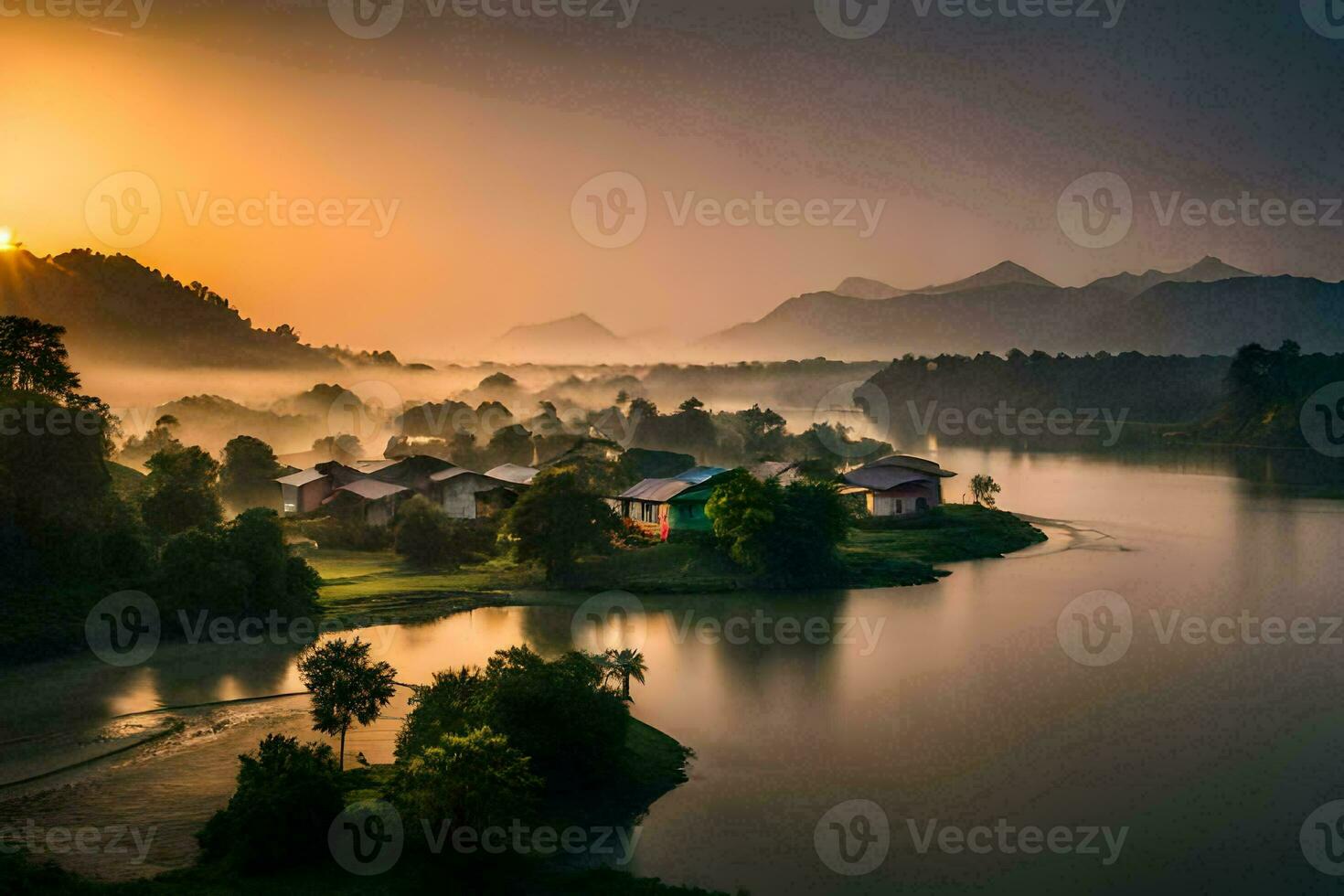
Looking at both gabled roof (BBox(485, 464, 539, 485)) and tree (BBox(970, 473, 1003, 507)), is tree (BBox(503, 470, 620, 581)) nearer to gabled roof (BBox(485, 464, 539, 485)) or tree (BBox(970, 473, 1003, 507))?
gabled roof (BBox(485, 464, 539, 485))

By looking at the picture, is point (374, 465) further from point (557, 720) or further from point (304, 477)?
point (557, 720)

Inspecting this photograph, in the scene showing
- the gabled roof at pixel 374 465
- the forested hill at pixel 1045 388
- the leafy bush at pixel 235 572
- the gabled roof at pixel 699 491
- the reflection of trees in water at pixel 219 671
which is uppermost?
the forested hill at pixel 1045 388

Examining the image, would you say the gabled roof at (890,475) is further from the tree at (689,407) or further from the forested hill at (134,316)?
the forested hill at (134,316)

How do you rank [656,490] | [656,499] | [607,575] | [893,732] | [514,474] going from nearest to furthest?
[893,732]
[607,575]
[656,499]
[656,490]
[514,474]

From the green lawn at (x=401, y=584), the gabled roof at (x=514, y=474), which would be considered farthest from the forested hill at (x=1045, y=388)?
the green lawn at (x=401, y=584)

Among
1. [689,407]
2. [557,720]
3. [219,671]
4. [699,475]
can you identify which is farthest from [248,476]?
[557,720]

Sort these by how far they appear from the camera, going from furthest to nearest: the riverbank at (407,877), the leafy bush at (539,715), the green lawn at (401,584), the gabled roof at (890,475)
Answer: the gabled roof at (890,475)
the green lawn at (401,584)
the leafy bush at (539,715)
the riverbank at (407,877)

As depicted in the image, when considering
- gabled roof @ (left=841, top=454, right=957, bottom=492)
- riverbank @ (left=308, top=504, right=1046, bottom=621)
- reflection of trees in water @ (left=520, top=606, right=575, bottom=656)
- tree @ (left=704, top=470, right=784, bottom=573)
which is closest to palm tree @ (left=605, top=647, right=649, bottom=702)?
reflection of trees in water @ (left=520, top=606, right=575, bottom=656)
